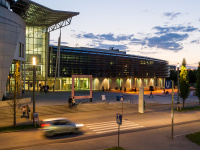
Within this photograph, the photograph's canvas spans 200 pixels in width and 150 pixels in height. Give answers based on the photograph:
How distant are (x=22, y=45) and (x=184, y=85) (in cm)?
2982

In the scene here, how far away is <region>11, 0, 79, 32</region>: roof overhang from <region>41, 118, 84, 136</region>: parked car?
31481 millimetres

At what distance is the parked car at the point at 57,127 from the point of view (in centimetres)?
1571

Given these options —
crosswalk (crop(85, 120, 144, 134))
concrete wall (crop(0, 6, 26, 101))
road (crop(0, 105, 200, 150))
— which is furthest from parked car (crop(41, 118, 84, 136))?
concrete wall (crop(0, 6, 26, 101))

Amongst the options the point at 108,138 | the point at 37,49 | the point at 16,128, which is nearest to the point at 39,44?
the point at 37,49

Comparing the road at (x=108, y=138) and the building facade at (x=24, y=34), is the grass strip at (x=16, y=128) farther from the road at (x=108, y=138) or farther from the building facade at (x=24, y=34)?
the building facade at (x=24, y=34)

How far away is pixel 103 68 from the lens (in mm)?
70375

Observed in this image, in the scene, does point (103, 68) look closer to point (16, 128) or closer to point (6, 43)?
point (6, 43)

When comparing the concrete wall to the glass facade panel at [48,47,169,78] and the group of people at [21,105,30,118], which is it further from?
the glass facade panel at [48,47,169,78]

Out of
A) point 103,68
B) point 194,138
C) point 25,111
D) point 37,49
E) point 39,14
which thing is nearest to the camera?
point 194,138

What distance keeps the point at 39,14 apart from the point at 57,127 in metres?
39.0

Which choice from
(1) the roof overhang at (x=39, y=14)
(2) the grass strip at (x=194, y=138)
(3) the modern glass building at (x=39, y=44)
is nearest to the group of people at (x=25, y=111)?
(2) the grass strip at (x=194, y=138)

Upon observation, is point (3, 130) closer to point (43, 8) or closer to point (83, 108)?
point (83, 108)

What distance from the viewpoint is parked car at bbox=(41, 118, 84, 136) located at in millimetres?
15711

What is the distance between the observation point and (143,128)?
18891mm
